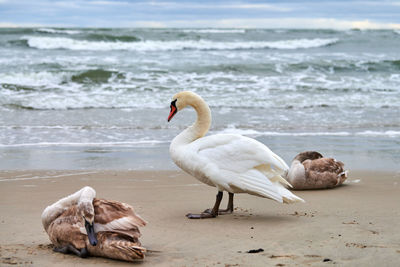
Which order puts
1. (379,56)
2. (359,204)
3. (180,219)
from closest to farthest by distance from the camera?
(180,219) < (359,204) < (379,56)

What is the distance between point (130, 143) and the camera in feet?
34.0

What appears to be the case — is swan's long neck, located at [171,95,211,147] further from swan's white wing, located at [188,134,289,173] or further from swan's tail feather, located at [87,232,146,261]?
swan's tail feather, located at [87,232,146,261]

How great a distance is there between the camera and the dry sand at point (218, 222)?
171 inches

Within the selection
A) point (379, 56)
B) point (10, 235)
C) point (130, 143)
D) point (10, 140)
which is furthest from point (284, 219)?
point (379, 56)

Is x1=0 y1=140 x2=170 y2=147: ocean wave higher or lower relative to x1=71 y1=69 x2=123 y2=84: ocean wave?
lower

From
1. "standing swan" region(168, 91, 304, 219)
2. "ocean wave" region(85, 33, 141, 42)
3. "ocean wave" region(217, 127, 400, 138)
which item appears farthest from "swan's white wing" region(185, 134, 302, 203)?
"ocean wave" region(85, 33, 141, 42)

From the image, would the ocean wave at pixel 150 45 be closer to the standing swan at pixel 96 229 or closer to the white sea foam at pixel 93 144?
the white sea foam at pixel 93 144

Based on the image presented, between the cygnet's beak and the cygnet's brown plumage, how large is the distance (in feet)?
11.6

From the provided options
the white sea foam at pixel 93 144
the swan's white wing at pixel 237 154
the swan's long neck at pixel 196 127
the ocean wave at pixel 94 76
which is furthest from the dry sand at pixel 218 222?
the ocean wave at pixel 94 76

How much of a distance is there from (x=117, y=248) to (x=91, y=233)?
21cm

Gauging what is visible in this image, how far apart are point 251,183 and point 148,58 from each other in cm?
2138

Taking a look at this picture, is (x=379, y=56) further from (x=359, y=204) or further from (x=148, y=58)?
(x=359, y=204)

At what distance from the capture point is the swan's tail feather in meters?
4.12

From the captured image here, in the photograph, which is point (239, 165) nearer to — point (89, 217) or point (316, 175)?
point (316, 175)
